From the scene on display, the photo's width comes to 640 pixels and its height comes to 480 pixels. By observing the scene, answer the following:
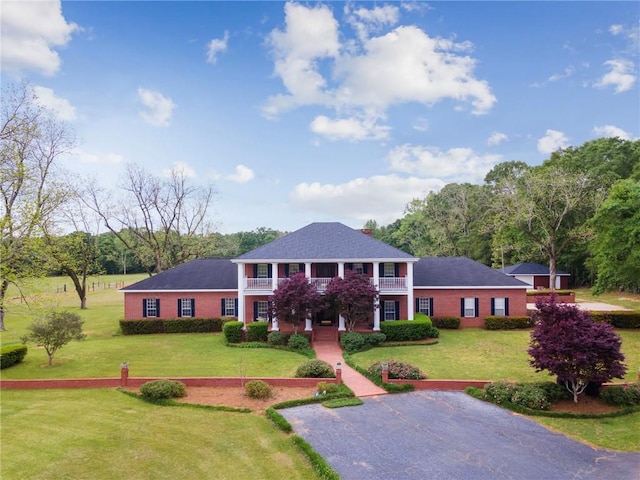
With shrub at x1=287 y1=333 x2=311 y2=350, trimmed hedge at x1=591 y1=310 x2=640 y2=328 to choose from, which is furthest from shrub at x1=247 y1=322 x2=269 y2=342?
trimmed hedge at x1=591 y1=310 x2=640 y2=328

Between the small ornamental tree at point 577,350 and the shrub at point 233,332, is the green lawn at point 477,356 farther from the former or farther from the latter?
the shrub at point 233,332

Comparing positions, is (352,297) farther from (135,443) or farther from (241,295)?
(135,443)

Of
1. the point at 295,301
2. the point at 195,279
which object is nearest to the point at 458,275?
the point at 295,301

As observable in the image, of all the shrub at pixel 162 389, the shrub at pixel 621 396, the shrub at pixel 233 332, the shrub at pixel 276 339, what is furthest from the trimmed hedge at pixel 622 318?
the shrub at pixel 162 389

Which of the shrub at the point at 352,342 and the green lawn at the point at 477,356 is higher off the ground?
the shrub at the point at 352,342

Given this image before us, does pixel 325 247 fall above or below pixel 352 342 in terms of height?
above

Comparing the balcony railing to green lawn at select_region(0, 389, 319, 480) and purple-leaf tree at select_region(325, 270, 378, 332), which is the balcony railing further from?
green lawn at select_region(0, 389, 319, 480)
